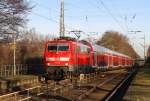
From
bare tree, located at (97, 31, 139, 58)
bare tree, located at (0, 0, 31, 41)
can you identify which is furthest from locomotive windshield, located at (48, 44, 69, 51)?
bare tree, located at (97, 31, 139, 58)

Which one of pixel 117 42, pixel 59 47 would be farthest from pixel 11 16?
pixel 117 42

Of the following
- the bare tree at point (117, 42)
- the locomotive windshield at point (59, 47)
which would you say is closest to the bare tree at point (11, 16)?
the locomotive windshield at point (59, 47)

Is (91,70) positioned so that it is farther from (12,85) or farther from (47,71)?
(12,85)

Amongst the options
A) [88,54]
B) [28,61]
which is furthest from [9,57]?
[88,54]

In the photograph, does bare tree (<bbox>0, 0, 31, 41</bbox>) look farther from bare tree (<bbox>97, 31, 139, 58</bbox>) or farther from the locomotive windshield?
bare tree (<bbox>97, 31, 139, 58</bbox>)

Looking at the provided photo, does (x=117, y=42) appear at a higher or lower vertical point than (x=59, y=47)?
higher

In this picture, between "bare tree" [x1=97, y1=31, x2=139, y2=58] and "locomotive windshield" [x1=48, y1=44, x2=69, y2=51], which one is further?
"bare tree" [x1=97, y1=31, x2=139, y2=58]

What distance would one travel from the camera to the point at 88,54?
42125mm

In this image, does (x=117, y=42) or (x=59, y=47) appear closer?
(x=59, y=47)

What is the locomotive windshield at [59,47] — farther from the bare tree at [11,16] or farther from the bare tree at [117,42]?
the bare tree at [117,42]

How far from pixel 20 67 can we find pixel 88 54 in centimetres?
791

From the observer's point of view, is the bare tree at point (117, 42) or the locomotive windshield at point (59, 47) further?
the bare tree at point (117, 42)

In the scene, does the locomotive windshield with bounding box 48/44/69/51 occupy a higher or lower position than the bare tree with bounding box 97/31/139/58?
lower

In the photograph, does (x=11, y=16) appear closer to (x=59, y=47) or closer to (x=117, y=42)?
(x=59, y=47)
